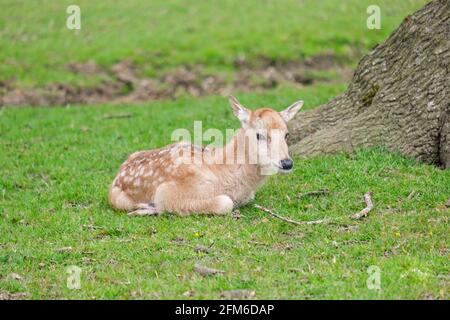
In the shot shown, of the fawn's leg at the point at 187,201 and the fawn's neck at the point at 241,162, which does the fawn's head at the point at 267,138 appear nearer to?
the fawn's neck at the point at 241,162

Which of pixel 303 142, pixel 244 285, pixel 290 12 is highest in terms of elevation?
pixel 290 12

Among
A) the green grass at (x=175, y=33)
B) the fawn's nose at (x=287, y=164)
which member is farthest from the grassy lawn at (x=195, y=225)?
the green grass at (x=175, y=33)

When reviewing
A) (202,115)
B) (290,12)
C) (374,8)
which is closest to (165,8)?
(290,12)

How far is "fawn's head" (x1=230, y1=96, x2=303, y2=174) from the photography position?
919 cm

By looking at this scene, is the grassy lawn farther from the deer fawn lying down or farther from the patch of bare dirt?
the patch of bare dirt

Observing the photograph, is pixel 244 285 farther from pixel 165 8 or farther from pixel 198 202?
pixel 165 8

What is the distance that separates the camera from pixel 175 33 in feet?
71.7

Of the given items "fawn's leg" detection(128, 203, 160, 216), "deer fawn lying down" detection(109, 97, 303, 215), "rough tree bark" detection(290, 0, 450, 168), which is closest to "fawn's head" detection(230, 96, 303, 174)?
"deer fawn lying down" detection(109, 97, 303, 215)

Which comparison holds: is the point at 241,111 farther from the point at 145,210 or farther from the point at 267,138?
the point at 145,210

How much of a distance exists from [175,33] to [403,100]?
12308mm

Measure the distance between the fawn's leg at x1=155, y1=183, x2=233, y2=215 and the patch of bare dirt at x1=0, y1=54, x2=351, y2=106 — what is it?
9.37 meters

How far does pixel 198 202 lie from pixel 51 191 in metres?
2.56

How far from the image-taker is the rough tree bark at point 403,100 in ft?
33.0

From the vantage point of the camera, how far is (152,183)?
32.1 feet
